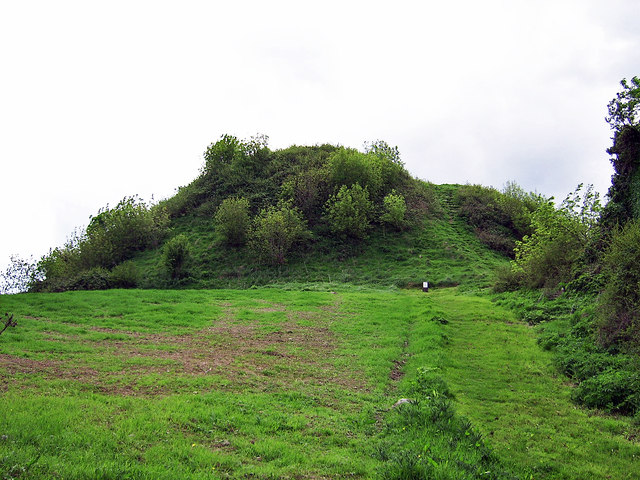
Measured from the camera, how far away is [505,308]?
23.0 meters

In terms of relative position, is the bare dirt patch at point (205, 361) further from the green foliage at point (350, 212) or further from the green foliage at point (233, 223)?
the green foliage at point (350, 212)

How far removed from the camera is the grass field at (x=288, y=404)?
22.6 ft

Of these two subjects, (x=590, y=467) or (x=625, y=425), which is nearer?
(x=590, y=467)

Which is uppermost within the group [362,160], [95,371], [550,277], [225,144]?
[225,144]

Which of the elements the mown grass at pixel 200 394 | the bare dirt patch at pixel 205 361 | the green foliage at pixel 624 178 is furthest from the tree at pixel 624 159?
the bare dirt patch at pixel 205 361

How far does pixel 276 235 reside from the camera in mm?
43906

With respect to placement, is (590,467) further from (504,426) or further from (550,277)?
(550,277)

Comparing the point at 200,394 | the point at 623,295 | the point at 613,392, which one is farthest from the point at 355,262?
the point at 200,394

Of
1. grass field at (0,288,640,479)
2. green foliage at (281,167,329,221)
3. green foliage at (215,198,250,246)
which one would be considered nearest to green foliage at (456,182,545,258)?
green foliage at (281,167,329,221)

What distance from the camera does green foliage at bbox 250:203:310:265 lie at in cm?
4350

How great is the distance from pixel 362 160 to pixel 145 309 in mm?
36701

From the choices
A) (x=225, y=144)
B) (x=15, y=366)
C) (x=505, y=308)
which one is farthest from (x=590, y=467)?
(x=225, y=144)

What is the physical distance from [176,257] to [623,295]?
117 feet

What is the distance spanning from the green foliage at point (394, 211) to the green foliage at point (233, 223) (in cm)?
1722
